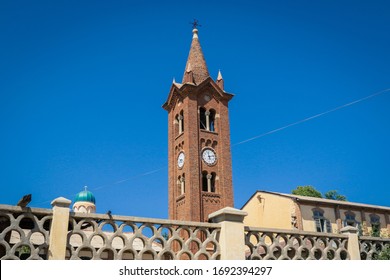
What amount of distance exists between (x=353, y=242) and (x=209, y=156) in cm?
2678

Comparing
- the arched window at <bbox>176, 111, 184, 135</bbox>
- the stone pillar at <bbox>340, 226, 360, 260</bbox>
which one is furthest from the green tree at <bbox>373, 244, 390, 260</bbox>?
the arched window at <bbox>176, 111, 184, 135</bbox>

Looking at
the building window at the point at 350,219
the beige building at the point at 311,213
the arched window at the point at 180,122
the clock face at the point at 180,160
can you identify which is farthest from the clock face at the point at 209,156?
the building window at the point at 350,219

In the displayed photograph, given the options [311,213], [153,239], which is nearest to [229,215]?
[153,239]

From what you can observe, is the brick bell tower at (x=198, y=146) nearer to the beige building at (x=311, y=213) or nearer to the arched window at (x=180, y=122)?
the arched window at (x=180, y=122)

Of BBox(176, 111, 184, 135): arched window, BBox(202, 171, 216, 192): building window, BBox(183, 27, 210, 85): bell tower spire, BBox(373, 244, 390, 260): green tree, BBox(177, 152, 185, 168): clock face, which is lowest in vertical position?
BBox(373, 244, 390, 260): green tree

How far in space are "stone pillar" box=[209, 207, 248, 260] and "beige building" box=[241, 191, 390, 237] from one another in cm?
2338

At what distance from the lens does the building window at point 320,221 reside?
3086 centimetres

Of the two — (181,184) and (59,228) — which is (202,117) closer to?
(181,184)

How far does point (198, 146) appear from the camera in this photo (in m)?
34.9

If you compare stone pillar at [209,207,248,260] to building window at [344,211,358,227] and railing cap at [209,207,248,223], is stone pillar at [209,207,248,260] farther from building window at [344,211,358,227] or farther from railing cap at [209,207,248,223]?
building window at [344,211,358,227]

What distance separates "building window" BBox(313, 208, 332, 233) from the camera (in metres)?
30.9

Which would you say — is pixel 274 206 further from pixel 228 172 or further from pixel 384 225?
pixel 384 225
